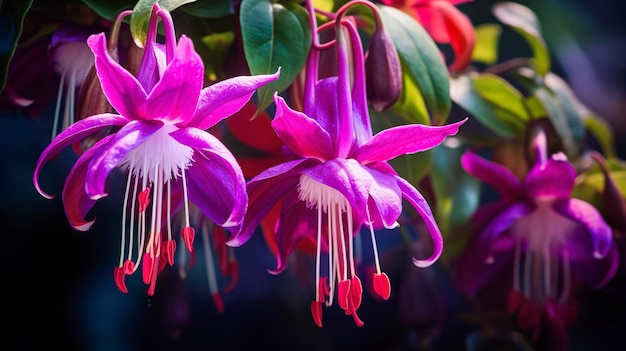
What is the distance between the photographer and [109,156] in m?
0.37

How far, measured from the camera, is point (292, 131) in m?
0.43

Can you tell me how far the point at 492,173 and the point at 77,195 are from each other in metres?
0.37

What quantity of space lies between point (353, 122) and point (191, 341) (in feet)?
1.66

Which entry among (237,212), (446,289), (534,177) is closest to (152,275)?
(237,212)

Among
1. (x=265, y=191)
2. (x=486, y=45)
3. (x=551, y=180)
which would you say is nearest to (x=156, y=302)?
(x=265, y=191)

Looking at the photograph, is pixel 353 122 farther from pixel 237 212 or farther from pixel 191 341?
pixel 191 341

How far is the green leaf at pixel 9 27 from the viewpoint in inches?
19.2

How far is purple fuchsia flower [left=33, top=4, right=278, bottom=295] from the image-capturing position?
0.39 meters

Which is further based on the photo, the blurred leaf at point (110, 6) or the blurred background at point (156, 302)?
the blurred background at point (156, 302)

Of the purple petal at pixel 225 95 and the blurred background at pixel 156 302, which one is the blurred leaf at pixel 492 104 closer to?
the blurred background at pixel 156 302

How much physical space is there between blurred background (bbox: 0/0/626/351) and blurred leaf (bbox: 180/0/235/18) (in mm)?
315

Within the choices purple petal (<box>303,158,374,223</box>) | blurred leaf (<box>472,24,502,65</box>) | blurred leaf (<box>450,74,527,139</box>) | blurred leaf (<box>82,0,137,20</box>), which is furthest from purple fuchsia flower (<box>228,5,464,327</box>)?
blurred leaf (<box>472,24,502,65</box>)

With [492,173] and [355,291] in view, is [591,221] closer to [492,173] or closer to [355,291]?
[492,173]

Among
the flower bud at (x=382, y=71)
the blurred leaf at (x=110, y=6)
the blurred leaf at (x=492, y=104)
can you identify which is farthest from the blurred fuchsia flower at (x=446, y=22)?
the blurred leaf at (x=110, y=6)
